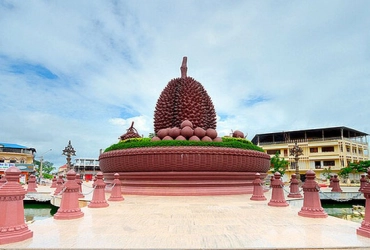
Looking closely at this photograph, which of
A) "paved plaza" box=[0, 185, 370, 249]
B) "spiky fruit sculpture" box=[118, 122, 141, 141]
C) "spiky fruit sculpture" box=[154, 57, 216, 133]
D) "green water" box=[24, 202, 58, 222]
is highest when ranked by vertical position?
"spiky fruit sculpture" box=[154, 57, 216, 133]

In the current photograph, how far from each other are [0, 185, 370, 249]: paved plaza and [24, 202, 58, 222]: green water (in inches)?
246

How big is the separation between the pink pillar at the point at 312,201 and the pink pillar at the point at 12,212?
18.7ft

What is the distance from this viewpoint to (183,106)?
17125 millimetres

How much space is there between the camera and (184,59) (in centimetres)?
1914

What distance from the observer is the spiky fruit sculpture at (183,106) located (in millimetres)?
17141

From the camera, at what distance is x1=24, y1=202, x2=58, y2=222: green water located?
38.6ft

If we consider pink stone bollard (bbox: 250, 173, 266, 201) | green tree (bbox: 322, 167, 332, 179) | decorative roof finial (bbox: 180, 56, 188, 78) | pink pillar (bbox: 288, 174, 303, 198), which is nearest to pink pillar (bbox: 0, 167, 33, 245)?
pink stone bollard (bbox: 250, 173, 266, 201)

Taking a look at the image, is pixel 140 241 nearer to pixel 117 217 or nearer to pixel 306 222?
pixel 117 217

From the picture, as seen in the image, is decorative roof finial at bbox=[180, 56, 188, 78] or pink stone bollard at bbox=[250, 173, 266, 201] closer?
pink stone bollard at bbox=[250, 173, 266, 201]

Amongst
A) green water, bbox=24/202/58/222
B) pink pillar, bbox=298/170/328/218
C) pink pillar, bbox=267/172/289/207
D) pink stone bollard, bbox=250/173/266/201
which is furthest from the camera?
green water, bbox=24/202/58/222

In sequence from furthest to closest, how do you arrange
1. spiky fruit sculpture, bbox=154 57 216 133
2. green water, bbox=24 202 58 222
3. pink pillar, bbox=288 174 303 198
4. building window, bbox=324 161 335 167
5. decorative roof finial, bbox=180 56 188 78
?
1. building window, bbox=324 161 335 167
2. decorative roof finial, bbox=180 56 188 78
3. spiky fruit sculpture, bbox=154 57 216 133
4. green water, bbox=24 202 58 222
5. pink pillar, bbox=288 174 303 198

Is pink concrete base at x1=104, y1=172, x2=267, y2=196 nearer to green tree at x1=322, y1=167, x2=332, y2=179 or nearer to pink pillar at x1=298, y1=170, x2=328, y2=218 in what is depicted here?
pink pillar at x1=298, y1=170, x2=328, y2=218

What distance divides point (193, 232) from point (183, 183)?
7.16 m

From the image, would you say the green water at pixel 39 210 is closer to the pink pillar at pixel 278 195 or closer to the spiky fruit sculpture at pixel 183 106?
the spiky fruit sculpture at pixel 183 106
